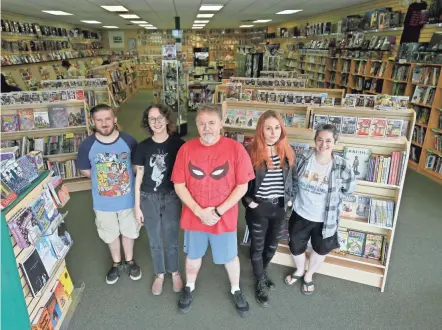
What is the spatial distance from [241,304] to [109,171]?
147 cm

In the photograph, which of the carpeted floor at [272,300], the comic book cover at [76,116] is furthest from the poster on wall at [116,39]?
the carpeted floor at [272,300]

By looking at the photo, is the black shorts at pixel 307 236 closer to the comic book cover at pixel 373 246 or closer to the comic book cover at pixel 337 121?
the comic book cover at pixel 373 246

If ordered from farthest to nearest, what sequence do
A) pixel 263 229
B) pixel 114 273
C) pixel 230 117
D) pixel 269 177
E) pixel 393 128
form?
pixel 230 117 → pixel 114 273 → pixel 393 128 → pixel 263 229 → pixel 269 177

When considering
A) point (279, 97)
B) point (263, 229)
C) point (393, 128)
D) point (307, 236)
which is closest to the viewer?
point (263, 229)

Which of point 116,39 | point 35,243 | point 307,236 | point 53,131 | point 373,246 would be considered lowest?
point 373,246

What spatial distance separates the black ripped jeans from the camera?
7.48 feet

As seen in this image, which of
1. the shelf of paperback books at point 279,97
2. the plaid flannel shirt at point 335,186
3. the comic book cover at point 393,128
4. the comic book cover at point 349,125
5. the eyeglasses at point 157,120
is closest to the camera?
the eyeglasses at point 157,120

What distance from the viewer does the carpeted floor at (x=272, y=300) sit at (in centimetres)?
234

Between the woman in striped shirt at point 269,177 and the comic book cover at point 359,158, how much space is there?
2.02 feet

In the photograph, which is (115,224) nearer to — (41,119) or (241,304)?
(241,304)

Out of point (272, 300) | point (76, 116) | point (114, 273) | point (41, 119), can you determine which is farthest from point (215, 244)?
point (41, 119)

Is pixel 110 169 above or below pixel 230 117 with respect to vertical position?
below

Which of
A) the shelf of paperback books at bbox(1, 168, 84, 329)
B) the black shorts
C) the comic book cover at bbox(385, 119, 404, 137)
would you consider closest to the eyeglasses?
the shelf of paperback books at bbox(1, 168, 84, 329)

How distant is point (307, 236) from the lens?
2.50 meters
